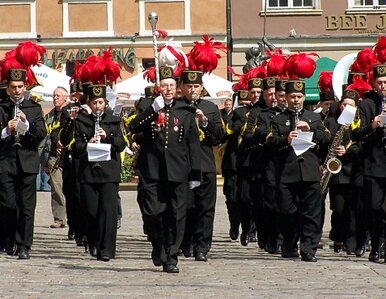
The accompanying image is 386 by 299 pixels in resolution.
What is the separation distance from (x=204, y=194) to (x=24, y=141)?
2.01 meters

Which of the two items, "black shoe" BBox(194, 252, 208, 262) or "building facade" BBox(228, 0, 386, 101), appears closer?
"black shoe" BBox(194, 252, 208, 262)

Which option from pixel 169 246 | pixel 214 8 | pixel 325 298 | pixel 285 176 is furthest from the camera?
pixel 214 8

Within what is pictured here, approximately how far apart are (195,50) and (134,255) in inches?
92.5

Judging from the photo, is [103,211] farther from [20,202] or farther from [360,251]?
[360,251]

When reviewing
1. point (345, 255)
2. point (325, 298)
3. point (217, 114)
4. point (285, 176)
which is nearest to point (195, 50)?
point (217, 114)

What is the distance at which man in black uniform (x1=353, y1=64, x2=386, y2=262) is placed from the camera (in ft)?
50.2

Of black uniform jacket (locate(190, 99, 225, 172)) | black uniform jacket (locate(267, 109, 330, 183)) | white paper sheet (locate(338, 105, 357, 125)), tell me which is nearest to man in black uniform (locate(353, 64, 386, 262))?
white paper sheet (locate(338, 105, 357, 125))

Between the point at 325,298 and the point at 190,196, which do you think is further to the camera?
the point at 190,196

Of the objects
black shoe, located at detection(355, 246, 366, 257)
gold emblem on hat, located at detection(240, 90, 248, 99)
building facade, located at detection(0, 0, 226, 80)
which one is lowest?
black shoe, located at detection(355, 246, 366, 257)

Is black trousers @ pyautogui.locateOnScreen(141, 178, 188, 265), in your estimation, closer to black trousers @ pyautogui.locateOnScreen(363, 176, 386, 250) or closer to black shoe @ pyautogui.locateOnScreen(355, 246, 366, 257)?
black trousers @ pyautogui.locateOnScreen(363, 176, 386, 250)

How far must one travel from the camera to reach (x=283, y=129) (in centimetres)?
1603

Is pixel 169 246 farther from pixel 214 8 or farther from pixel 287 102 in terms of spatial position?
pixel 214 8

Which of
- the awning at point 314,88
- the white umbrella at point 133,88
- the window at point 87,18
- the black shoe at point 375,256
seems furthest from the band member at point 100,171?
the window at point 87,18

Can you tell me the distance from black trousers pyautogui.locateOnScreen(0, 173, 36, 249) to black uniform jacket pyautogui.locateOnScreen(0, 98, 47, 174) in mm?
101
